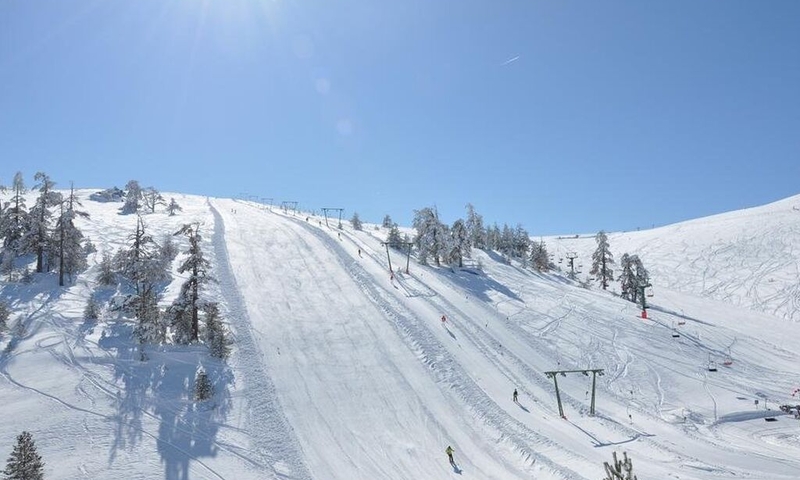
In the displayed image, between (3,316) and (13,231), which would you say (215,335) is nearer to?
(3,316)

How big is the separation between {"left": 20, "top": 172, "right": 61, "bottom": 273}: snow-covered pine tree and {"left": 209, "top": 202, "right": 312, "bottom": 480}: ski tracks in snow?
17232 millimetres

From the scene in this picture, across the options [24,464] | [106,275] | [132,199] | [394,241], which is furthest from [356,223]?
[24,464]

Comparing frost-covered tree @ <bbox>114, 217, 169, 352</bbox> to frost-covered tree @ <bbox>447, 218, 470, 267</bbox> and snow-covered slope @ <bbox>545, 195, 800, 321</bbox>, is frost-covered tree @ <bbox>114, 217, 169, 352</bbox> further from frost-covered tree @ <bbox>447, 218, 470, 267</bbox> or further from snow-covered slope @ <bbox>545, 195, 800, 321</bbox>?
snow-covered slope @ <bbox>545, 195, 800, 321</bbox>

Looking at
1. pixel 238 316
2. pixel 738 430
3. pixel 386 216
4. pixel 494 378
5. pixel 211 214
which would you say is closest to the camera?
pixel 738 430

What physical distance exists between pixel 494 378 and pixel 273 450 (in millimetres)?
19298

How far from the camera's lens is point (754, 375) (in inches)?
1858

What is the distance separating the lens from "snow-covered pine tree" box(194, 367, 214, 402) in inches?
1188

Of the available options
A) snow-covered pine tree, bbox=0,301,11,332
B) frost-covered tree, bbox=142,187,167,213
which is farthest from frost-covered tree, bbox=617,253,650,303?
frost-covered tree, bbox=142,187,167,213

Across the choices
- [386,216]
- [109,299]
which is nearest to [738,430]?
[109,299]

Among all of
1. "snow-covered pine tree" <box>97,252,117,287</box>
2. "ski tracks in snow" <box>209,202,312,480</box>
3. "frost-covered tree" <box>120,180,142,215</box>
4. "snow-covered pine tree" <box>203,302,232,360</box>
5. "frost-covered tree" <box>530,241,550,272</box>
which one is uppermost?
"frost-covered tree" <box>120,180,142,215</box>

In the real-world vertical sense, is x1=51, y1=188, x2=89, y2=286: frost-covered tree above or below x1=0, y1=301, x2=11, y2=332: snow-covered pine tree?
above

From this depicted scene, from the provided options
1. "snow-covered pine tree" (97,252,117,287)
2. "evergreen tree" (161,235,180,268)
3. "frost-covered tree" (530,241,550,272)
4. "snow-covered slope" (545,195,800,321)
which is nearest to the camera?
"snow-covered pine tree" (97,252,117,287)

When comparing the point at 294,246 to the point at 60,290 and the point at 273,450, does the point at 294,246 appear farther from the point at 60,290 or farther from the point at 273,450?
the point at 273,450

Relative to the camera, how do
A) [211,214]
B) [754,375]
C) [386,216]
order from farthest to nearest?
1. [386,216]
2. [211,214]
3. [754,375]
